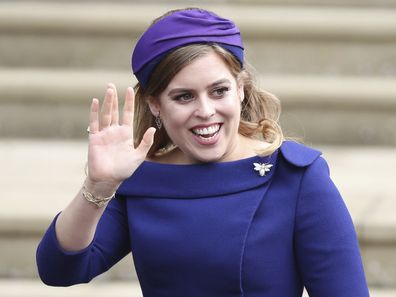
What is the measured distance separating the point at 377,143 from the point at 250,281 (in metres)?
2.34

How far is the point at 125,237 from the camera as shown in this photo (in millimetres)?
2104

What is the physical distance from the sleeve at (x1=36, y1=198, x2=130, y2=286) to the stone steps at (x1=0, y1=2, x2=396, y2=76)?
2.37 m

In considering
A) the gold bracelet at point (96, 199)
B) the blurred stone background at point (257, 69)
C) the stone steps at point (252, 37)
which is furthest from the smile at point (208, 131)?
the stone steps at point (252, 37)

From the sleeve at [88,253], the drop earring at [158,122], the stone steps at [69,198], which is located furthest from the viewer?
the stone steps at [69,198]

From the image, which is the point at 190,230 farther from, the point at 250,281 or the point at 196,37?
the point at 196,37

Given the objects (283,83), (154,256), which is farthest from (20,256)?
(154,256)

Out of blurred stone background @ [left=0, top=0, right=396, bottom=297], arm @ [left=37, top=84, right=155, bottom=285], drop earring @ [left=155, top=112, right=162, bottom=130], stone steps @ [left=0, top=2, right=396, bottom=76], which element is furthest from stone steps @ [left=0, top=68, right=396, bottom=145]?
arm @ [left=37, top=84, right=155, bottom=285]

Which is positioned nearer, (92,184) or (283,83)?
(92,184)

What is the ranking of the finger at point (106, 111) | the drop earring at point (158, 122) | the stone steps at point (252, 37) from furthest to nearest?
the stone steps at point (252, 37) → the drop earring at point (158, 122) → the finger at point (106, 111)

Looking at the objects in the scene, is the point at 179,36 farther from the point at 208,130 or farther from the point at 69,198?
the point at 69,198

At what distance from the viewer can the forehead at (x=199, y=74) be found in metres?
1.95

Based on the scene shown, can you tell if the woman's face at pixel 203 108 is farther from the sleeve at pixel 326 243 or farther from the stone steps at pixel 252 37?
the stone steps at pixel 252 37

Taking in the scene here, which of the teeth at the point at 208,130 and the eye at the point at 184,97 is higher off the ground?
the eye at the point at 184,97

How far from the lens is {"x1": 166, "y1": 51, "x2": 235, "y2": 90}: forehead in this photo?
1952 millimetres
